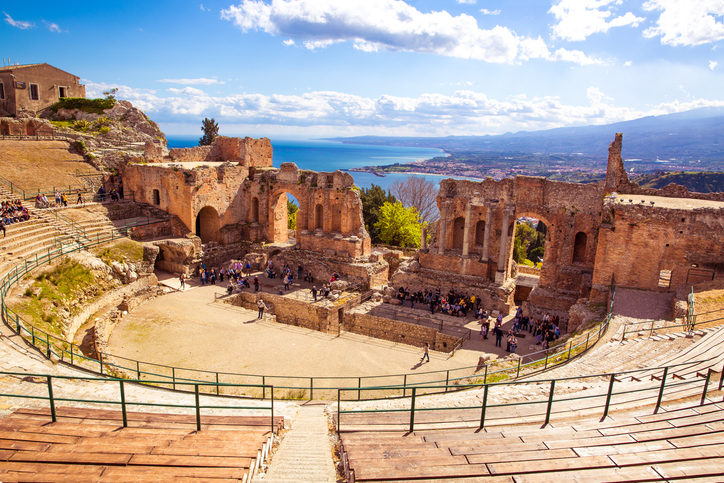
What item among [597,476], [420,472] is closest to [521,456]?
[597,476]

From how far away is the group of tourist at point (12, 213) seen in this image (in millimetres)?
21323

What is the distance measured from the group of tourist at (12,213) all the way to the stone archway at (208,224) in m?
9.77

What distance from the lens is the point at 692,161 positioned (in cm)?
15050

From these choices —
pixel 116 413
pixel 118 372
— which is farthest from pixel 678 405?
pixel 118 372

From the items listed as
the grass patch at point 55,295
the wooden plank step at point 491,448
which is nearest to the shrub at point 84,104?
the grass patch at point 55,295

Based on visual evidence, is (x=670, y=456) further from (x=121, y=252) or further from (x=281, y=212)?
(x=281, y=212)

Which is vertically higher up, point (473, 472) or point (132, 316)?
point (473, 472)

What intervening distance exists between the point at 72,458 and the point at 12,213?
2105 cm

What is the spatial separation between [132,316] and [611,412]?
1939cm

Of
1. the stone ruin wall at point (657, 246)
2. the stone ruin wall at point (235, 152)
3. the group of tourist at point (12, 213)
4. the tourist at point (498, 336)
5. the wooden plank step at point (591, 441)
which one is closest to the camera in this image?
the wooden plank step at point (591, 441)

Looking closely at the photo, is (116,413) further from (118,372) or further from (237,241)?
(237,241)

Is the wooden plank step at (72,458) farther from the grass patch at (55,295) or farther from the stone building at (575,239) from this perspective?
the stone building at (575,239)

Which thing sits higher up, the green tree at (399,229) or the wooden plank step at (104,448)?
the wooden plank step at (104,448)

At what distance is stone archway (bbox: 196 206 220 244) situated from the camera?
29.7m
